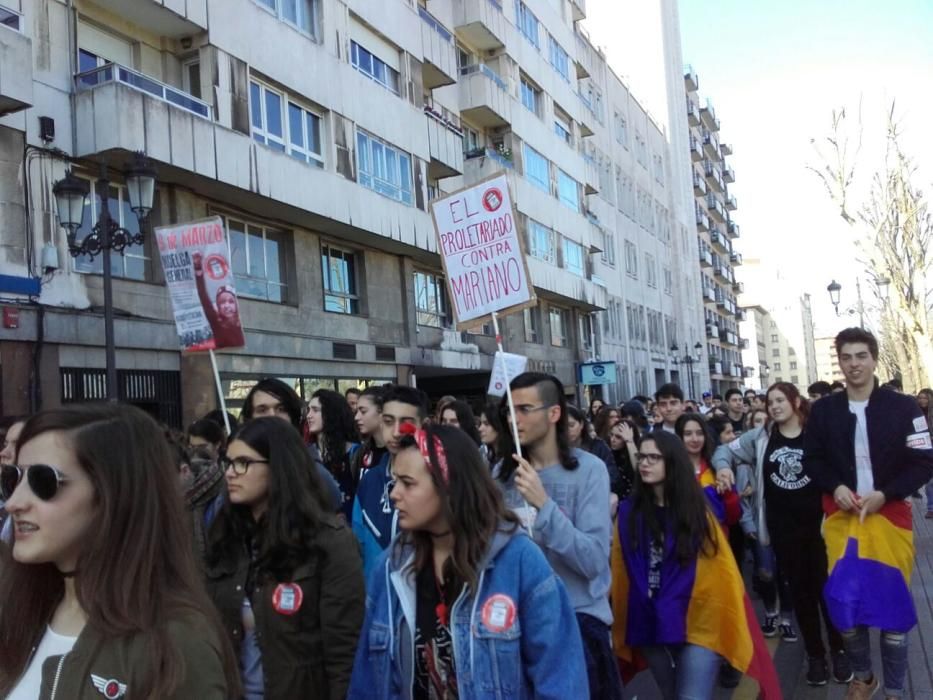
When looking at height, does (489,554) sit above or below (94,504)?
below

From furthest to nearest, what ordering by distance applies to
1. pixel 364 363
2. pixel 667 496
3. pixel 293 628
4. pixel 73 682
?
pixel 364 363 < pixel 667 496 < pixel 293 628 < pixel 73 682

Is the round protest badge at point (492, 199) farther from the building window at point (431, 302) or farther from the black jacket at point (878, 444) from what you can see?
the building window at point (431, 302)

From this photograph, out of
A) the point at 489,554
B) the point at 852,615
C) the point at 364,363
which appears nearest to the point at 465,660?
the point at 489,554

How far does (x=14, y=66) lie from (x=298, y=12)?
26.3 feet

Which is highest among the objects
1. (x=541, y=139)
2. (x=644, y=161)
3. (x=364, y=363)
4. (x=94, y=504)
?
(x=644, y=161)

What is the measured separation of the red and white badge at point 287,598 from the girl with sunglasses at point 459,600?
477mm

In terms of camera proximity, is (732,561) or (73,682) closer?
(73,682)

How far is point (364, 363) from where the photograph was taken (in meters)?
20.8

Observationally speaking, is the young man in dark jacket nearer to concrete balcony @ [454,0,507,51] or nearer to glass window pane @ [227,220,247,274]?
glass window pane @ [227,220,247,274]

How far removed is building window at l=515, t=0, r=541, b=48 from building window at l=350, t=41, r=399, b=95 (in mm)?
11773

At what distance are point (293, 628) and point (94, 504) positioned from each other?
1491mm

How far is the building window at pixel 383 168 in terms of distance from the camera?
66.7 feet

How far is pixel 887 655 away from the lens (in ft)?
16.0

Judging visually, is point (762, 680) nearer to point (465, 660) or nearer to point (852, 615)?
point (852, 615)
